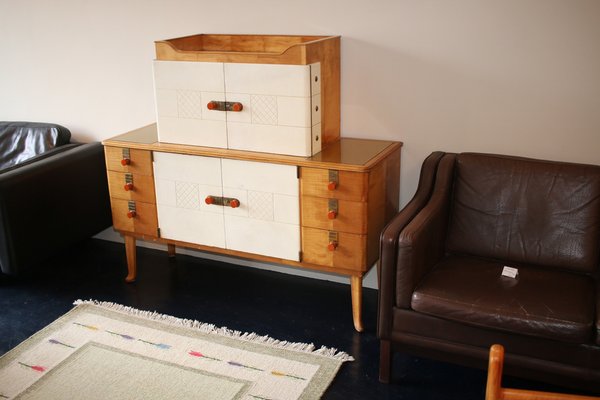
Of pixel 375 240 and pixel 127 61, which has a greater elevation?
pixel 127 61

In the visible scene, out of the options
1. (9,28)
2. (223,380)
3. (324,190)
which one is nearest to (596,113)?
(324,190)

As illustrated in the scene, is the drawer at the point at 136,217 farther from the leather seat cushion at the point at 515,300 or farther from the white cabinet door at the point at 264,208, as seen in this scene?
the leather seat cushion at the point at 515,300

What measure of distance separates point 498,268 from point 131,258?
1809 millimetres

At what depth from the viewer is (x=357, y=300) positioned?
9.46 ft

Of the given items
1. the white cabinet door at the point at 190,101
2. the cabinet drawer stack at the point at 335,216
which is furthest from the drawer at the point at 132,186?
the cabinet drawer stack at the point at 335,216

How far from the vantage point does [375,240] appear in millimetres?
2896

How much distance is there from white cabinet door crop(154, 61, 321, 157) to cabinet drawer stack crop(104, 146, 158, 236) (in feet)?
0.65

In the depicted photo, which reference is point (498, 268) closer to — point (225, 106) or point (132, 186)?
point (225, 106)

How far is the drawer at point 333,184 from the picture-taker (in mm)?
2684

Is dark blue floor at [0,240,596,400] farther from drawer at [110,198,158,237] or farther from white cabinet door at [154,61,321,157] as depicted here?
white cabinet door at [154,61,321,157]

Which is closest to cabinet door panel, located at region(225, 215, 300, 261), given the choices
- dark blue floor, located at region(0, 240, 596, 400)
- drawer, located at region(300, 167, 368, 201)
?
drawer, located at region(300, 167, 368, 201)

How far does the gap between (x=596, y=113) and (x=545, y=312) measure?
3.04ft

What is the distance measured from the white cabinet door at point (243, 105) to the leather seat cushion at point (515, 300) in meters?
0.81

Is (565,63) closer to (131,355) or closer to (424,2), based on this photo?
(424,2)
